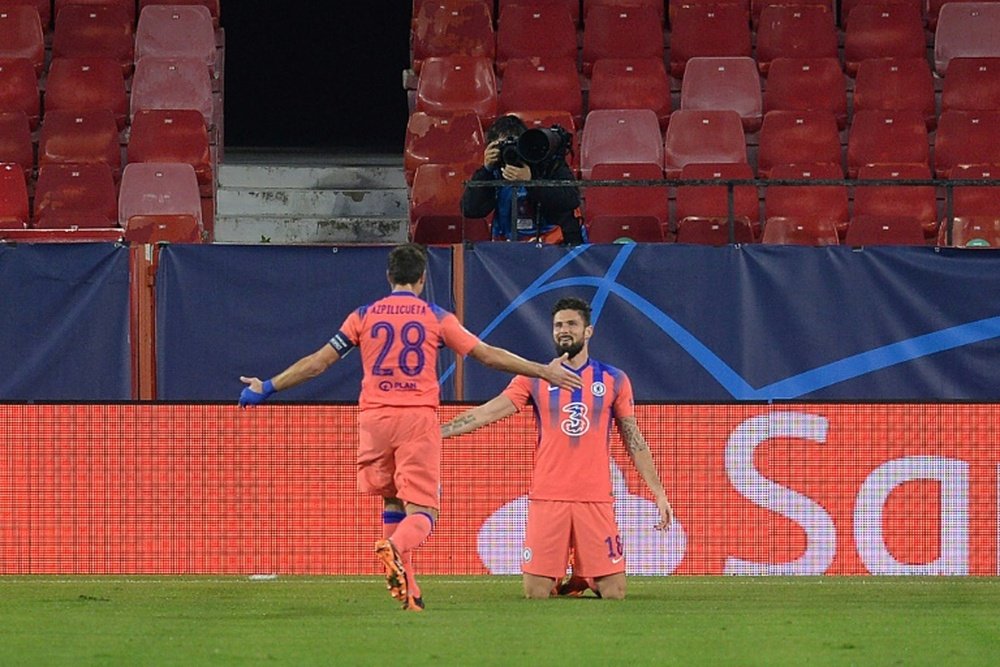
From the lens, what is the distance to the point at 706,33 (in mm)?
17953

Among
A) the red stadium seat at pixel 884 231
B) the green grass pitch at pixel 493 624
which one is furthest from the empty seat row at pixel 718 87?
the green grass pitch at pixel 493 624

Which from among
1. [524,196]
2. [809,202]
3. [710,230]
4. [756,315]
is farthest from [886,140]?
[524,196]

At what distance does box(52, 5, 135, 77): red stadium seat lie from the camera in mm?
17844

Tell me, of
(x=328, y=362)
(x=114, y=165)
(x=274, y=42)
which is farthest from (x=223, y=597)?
(x=274, y=42)

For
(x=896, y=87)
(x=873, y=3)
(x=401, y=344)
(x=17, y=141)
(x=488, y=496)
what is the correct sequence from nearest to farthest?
(x=401, y=344) < (x=488, y=496) < (x=17, y=141) < (x=896, y=87) < (x=873, y=3)

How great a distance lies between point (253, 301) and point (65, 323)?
1.27 m

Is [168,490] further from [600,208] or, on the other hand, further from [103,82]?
[103,82]

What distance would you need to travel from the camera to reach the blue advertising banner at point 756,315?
12984mm

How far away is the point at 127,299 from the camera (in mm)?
12883

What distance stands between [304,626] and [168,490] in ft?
13.5

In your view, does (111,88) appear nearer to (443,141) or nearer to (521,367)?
(443,141)

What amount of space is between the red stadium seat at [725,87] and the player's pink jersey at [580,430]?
296 inches

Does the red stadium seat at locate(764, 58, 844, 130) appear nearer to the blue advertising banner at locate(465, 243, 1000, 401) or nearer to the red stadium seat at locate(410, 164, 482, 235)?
the red stadium seat at locate(410, 164, 482, 235)

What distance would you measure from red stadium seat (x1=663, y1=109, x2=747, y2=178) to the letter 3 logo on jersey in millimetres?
6635
